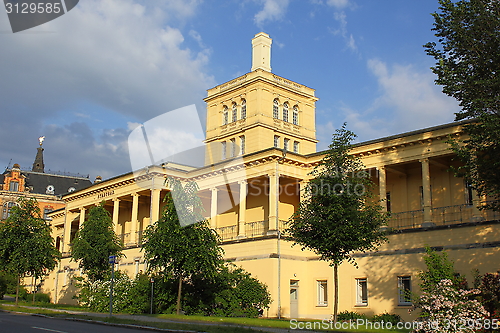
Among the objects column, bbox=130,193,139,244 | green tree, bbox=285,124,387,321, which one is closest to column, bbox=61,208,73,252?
column, bbox=130,193,139,244

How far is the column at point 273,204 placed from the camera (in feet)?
103

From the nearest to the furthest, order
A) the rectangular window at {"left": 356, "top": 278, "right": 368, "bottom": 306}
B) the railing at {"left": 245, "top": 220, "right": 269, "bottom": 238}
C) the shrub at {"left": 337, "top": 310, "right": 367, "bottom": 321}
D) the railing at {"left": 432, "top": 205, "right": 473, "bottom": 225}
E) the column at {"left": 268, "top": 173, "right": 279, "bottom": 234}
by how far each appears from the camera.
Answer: the shrub at {"left": 337, "top": 310, "right": 367, "bottom": 321}
the railing at {"left": 432, "top": 205, "right": 473, "bottom": 225}
the rectangular window at {"left": 356, "top": 278, "right": 368, "bottom": 306}
the column at {"left": 268, "top": 173, "right": 279, "bottom": 234}
the railing at {"left": 245, "top": 220, "right": 269, "bottom": 238}

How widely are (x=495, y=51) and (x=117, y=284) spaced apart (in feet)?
76.0

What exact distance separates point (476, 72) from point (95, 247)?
26296 mm

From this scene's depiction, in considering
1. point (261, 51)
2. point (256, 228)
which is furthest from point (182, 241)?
point (261, 51)

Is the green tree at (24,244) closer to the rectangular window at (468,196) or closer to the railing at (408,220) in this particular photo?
the railing at (408,220)

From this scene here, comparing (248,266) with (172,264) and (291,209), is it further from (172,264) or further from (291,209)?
(172,264)

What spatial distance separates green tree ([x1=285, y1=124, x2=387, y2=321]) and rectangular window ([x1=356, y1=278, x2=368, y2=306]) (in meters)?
9.26

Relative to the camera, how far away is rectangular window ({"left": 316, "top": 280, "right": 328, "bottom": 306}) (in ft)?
101

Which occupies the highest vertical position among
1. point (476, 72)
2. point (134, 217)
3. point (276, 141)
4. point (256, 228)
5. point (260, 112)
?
point (260, 112)

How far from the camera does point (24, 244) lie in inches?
1342

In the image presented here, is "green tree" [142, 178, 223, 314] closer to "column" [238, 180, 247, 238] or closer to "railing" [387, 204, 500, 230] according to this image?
"column" [238, 180, 247, 238]

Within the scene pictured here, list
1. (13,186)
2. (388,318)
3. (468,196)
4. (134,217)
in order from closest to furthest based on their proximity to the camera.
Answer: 1. (388,318)
2. (468,196)
3. (134,217)
4. (13,186)

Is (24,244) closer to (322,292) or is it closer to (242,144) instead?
(242,144)
